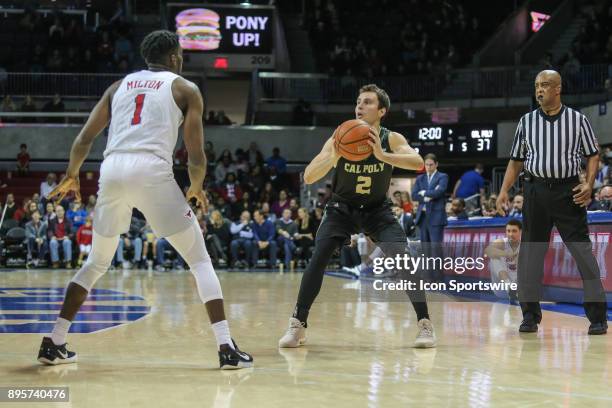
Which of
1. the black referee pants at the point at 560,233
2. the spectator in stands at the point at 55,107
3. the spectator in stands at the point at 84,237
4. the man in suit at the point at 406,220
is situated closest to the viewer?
the black referee pants at the point at 560,233

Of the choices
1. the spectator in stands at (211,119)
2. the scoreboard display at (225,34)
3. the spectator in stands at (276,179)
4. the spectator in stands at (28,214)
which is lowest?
the spectator in stands at (28,214)

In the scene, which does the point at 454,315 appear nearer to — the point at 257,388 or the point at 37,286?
the point at 257,388

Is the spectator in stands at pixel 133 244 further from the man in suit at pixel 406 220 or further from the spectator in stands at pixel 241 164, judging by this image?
the man in suit at pixel 406 220

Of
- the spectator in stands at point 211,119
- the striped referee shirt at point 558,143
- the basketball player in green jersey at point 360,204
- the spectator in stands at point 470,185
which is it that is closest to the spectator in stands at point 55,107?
the spectator in stands at point 211,119

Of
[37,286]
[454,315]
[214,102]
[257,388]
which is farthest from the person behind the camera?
[214,102]

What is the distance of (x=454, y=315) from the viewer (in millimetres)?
7680

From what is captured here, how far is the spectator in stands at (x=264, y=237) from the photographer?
17.3m

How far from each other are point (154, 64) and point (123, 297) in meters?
5.15

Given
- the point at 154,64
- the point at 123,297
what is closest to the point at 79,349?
the point at 154,64

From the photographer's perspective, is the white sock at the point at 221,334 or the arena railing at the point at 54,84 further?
the arena railing at the point at 54,84

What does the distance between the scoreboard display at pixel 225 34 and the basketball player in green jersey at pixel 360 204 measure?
16612 millimetres

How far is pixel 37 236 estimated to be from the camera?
1742 centimetres

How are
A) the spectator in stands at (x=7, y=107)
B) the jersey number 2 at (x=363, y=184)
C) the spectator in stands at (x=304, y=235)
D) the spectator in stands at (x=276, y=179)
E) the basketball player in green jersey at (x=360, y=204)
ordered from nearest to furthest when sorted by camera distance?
the basketball player in green jersey at (x=360, y=204), the jersey number 2 at (x=363, y=184), the spectator in stands at (x=304, y=235), the spectator in stands at (x=276, y=179), the spectator in stands at (x=7, y=107)

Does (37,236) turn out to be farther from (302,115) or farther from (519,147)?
(519,147)
